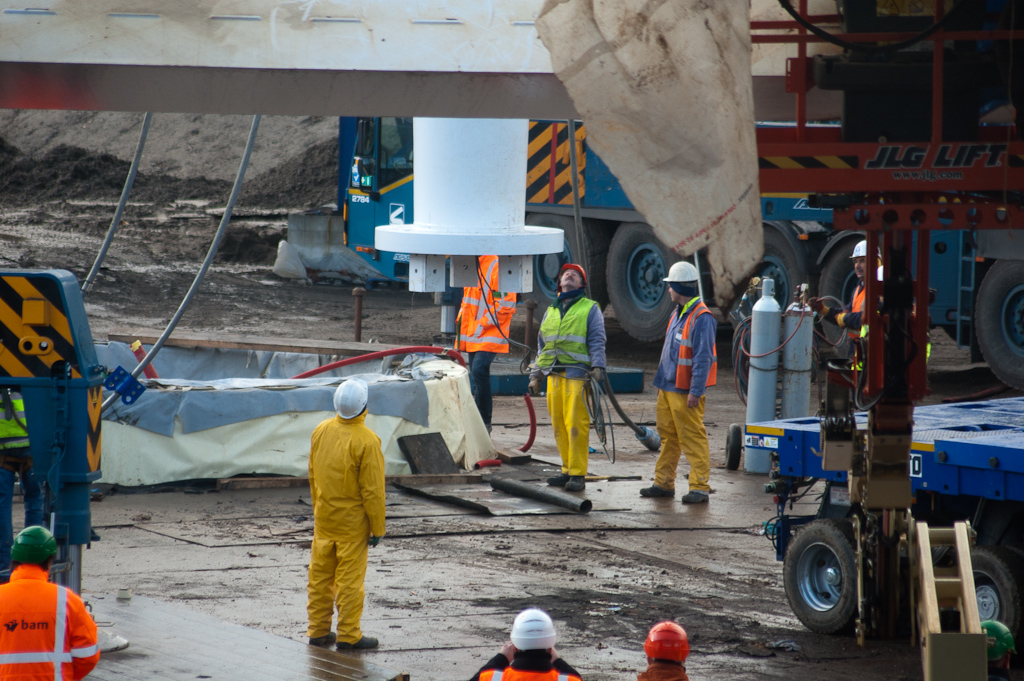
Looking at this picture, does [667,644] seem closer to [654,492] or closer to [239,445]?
[654,492]

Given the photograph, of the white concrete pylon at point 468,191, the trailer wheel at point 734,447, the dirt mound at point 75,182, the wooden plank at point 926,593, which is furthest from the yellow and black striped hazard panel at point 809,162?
the dirt mound at point 75,182

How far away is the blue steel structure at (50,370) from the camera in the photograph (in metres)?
5.54

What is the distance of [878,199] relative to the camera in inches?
171

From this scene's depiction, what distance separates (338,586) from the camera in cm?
668

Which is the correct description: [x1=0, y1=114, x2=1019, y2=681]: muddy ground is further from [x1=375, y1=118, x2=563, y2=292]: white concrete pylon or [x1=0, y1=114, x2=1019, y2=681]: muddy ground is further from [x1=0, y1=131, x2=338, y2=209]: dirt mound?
[x1=0, y1=131, x2=338, y2=209]: dirt mound

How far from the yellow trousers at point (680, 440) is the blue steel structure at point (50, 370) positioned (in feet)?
18.8

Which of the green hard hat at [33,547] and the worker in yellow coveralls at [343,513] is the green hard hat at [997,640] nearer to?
the worker in yellow coveralls at [343,513]

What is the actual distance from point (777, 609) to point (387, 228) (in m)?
4.46

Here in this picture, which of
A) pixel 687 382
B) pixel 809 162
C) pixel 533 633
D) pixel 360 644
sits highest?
pixel 809 162

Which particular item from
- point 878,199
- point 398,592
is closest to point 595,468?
point 398,592

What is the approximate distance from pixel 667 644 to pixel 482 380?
28.9 ft

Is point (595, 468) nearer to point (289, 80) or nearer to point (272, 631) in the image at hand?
point (272, 631)

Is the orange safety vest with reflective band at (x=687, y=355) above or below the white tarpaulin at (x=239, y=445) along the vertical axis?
above

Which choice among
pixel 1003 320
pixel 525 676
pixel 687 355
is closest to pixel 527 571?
pixel 687 355
